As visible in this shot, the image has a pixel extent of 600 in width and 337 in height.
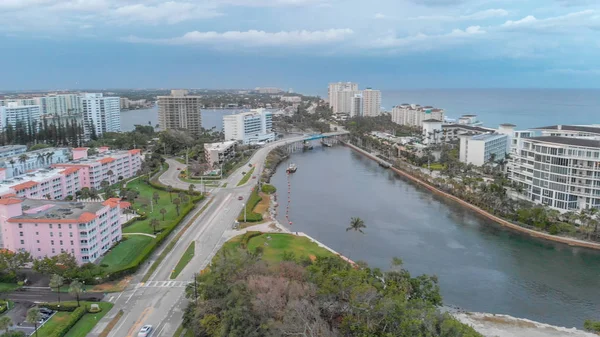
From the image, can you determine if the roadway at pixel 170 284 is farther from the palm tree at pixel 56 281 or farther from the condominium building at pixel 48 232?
the condominium building at pixel 48 232

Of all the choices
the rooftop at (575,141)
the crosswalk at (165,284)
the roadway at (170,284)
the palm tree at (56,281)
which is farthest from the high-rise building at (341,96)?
the palm tree at (56,281)

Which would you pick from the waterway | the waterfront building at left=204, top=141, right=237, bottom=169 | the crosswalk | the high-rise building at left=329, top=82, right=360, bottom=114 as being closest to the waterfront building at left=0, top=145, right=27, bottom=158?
the waterfront building at left=204, top=141, right=237, bottom=169

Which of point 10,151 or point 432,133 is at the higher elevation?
point 432,133


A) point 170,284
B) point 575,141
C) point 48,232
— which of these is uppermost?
point 575,141

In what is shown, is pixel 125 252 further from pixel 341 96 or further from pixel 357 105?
pixel 341 96

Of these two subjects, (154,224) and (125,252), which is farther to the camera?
(154,224)

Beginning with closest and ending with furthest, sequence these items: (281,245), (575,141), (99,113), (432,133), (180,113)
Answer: (281,245) < (575,141) < (432,133) < (99,113) < (180,113)

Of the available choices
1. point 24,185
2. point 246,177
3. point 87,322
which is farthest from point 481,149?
point 87,322
